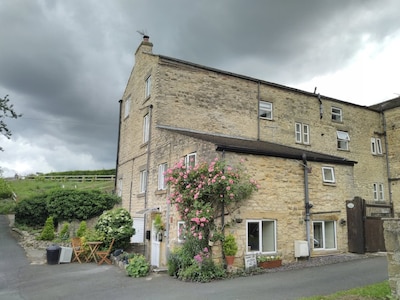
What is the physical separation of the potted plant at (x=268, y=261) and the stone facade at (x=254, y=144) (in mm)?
443

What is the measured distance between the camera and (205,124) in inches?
694

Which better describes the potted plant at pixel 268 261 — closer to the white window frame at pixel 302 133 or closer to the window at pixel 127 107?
the white window frame at pixel 302 133

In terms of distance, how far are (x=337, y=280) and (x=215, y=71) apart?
42.1 feet

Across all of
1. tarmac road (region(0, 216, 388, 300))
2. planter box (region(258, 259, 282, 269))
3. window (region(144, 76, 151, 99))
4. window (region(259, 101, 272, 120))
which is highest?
window (region(144, 76, 151, 99))

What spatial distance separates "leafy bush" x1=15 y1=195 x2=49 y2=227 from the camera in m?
21.2

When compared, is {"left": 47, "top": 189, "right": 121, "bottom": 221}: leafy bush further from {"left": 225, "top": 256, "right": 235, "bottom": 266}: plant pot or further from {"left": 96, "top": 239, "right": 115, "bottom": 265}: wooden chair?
{"left": 225, "top": 256, "right": 235, "bottom": 266}: plant pot

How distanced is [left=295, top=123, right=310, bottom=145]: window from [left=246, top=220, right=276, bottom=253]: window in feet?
31.9

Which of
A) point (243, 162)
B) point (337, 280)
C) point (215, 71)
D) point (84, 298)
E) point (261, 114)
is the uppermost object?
point (215, 71)

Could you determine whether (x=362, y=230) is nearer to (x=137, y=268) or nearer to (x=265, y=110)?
(x=265, y=110)

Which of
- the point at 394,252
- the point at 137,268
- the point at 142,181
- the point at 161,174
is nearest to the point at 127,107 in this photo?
the point at 142,181

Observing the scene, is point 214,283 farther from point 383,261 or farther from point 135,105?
point 135,105

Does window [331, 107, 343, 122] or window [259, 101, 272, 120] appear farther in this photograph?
window [331, 107, 343, 122]

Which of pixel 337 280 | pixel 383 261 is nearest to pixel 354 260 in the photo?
pixel 383 261

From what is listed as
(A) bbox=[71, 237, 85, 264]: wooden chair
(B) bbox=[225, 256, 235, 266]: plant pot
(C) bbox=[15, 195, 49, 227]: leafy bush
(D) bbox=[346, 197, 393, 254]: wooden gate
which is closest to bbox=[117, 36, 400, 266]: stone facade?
(D) bbox=[346, 197, 393, 254]: wooden gate
